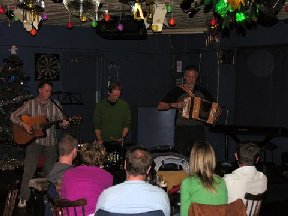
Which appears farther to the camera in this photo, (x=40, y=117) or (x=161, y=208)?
(x=40, y=117)

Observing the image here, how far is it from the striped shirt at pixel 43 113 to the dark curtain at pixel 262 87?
15.7ft

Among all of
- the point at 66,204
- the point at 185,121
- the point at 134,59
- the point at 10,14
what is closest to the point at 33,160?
the point at 185,121

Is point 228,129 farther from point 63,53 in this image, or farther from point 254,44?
point 63,53

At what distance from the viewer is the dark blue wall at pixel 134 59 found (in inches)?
458

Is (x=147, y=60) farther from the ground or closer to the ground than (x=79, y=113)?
farther from the ground

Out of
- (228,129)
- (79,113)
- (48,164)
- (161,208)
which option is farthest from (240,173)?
(79,113)

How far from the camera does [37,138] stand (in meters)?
7.88

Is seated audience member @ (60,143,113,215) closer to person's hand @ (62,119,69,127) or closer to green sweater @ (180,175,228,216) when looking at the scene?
green sweater @ (180,175,228,216)

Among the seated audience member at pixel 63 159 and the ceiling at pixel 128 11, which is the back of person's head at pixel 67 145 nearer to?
the seated audience member at pixel 63 159

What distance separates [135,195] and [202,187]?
736 millimetres

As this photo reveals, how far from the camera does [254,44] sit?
11.3 metres

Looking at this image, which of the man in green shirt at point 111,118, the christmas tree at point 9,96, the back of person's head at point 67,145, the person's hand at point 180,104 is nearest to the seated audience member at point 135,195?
the back of person's head at point 67,145

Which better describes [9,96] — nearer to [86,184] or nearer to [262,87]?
[262,87]

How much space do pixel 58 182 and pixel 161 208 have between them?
1373 millimetres
